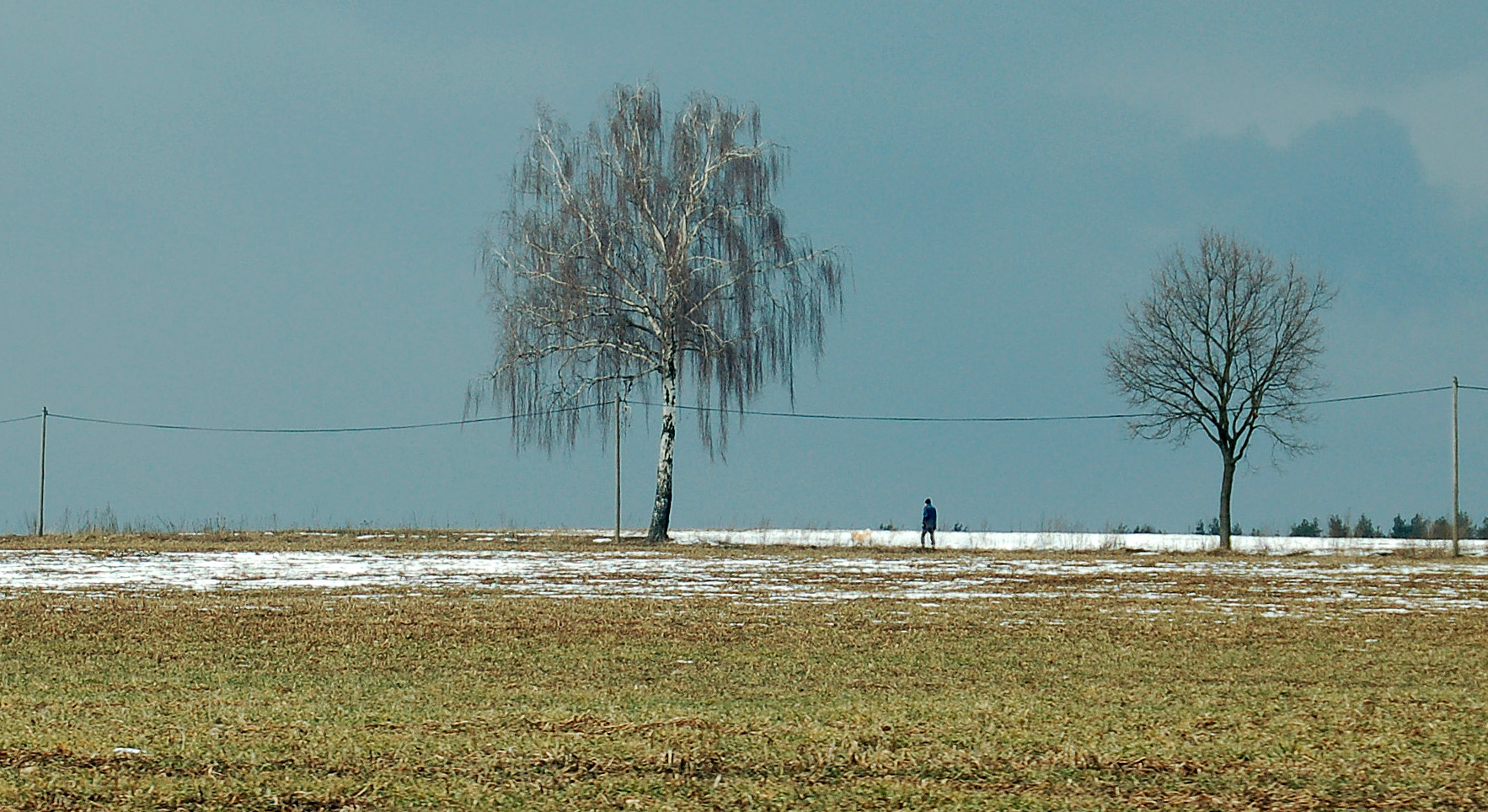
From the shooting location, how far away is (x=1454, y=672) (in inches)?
351

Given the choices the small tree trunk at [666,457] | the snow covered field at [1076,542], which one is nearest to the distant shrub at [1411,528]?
the snow covered field at [1076,542]

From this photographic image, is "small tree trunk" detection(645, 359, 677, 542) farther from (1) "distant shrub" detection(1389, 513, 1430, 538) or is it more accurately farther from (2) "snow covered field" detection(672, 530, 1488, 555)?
(1) "distant shrub" detection(1389, 513, 1430, 538)

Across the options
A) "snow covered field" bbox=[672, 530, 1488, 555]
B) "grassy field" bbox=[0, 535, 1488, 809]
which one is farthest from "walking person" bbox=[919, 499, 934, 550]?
"grassy field" bbox=[0, 535, 1488, 809]

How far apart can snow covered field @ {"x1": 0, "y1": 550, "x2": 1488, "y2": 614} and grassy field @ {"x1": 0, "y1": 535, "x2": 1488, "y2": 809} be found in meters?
3.40

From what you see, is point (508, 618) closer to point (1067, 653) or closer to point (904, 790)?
point (1067, 653)

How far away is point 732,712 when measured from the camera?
22.3 ft

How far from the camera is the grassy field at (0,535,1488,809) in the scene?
499 centimetres

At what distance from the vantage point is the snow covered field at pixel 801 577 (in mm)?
15945

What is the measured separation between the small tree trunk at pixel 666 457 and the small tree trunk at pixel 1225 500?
14.0m

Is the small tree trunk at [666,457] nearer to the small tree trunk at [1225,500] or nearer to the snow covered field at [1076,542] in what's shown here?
the snow covered field at [1076,542]

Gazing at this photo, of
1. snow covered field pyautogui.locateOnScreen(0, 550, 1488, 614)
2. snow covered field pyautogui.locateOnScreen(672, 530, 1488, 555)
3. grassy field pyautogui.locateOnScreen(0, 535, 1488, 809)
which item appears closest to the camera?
grassy field pyautogui.locateOnScreen(0, 535, 1488, 809)

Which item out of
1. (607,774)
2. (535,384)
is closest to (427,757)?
(607,774)

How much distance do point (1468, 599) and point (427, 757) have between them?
554 inches

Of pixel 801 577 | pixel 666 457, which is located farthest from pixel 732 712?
pixel 666 457
